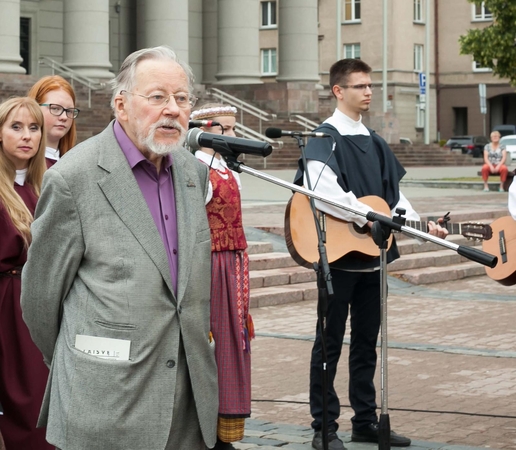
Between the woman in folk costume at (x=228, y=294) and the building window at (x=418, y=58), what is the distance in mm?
60475

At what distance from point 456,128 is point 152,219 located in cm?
6592

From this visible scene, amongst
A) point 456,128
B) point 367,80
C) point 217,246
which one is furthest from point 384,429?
point 456,128

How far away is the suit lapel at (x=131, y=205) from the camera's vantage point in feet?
12.9

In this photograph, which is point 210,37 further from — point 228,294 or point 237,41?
point 228,294

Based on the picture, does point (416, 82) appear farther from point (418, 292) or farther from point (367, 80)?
point (367, 80)

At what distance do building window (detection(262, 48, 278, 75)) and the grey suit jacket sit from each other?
6329 centimetres

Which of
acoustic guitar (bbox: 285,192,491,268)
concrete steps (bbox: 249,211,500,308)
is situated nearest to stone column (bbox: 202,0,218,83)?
concrete steps (bbox: 249,211,500,308)

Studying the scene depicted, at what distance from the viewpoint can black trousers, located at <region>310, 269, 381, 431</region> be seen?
6605 mm

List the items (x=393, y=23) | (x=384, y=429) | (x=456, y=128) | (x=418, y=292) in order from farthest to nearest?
(x=456, y=128), (x=393, y=23), (x=418, y=292), (x=384, y=429)

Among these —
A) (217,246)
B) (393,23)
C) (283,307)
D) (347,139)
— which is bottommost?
(283,307)

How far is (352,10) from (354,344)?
60178 mm

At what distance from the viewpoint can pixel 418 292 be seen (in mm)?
13969

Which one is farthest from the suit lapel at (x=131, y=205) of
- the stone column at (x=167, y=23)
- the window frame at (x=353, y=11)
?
the window frame at (x=353, y=11)

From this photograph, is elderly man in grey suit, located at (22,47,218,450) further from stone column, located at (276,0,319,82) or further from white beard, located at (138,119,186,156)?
stone column, located at (276,0,319,82)
